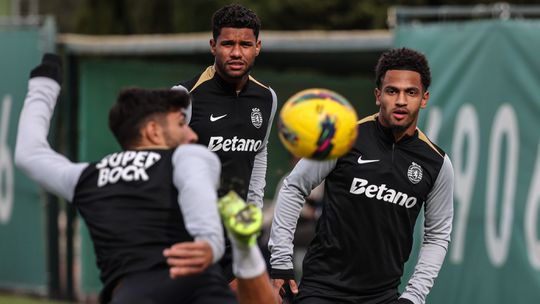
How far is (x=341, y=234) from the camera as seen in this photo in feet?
22.5

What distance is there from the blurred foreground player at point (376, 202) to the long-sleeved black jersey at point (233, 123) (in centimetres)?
59

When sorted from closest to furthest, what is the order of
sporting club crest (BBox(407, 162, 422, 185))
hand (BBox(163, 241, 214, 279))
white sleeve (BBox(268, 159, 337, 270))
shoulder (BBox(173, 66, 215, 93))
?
1. hand (BBox(163, 241, 214, 279))
2. sporting club crest (BBox(407, 162, 422, 185))
3. white sleeve (BBox(268, 159, 337, 270))
4. shoulder (BBox(173, 66, 215, 93))

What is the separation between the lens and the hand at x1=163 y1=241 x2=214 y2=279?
16.6 ft

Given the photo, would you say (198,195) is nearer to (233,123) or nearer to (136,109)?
(136,109)

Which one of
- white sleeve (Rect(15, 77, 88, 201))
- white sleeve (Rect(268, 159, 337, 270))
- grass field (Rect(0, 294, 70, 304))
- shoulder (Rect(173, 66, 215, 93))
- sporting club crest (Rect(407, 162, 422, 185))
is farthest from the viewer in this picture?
grass field (Rect(0, 294, 70, 304))

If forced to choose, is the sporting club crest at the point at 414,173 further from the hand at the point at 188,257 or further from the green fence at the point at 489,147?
the green fence at the point at 489,147

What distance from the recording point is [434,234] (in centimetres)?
718

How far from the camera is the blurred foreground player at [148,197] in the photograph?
5.15 m

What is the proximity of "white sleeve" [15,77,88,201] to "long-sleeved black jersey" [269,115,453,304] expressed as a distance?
5.90 feet

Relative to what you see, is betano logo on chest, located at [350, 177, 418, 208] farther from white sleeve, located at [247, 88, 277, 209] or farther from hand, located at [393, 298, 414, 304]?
white sleeve, located at [247, 88, 277, 209]

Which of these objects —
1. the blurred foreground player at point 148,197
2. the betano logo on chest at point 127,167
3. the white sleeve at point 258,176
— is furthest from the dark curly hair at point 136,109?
the white sleeve at point 258,176

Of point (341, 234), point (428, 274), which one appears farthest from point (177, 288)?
point (428, 274)

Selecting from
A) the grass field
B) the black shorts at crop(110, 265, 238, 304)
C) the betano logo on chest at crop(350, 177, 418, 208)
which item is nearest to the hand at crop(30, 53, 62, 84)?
the black shorts at crop(110, 265, 238, 304)

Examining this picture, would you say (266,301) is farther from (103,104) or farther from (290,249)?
(103,104)
